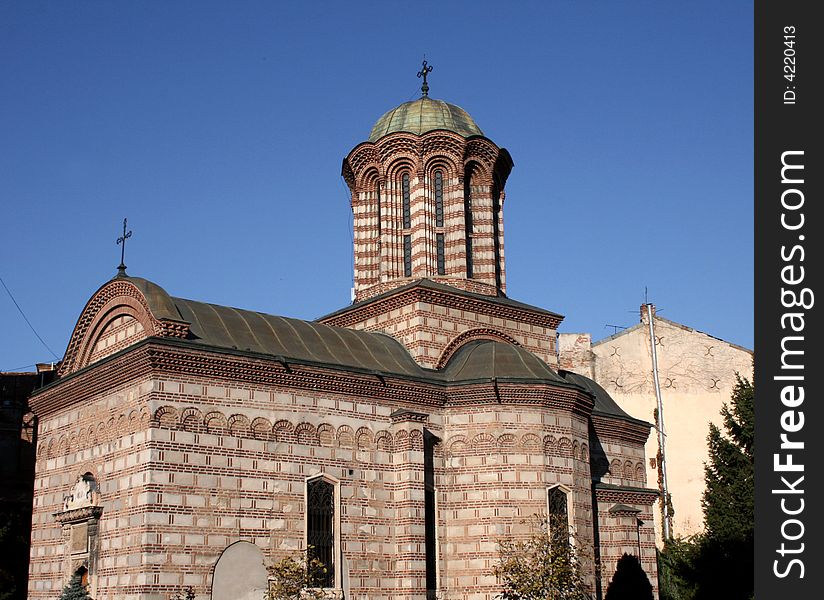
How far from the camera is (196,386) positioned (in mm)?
18656

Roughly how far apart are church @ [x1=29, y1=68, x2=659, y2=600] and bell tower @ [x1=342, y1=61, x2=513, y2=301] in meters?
0.07

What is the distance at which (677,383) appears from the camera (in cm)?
3500

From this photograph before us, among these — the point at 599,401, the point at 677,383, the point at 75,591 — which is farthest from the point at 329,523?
the point at 677,383

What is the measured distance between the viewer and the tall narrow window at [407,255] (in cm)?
2514

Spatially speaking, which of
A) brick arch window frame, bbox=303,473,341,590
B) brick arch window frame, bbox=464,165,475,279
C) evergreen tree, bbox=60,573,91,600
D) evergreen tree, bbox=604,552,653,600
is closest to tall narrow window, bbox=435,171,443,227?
brick arch window frame, bbox=464,165,475,279

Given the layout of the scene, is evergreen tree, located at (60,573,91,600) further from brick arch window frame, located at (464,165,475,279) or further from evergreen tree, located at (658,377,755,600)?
evergreen tree, located at (658,377,755,600)

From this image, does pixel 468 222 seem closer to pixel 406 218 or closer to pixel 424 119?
pixel 406 218

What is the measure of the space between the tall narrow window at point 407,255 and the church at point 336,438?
0.16 ft

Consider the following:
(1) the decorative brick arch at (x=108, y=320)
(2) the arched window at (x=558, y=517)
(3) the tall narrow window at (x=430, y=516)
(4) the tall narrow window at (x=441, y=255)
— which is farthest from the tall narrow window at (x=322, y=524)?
(4) the tall narrow window at (x=441, y=255)

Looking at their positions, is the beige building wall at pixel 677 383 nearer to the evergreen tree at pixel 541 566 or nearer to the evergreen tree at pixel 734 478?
the evergreen tree at pixel 734 478
